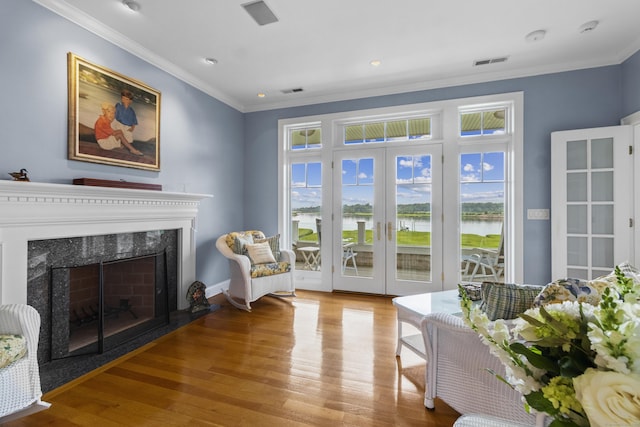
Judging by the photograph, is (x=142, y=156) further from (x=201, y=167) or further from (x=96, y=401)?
(x=96, y=401)

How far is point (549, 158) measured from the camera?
354cm

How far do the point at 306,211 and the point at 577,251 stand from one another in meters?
3.32

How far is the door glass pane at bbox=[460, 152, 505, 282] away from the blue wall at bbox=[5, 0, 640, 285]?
290 mm

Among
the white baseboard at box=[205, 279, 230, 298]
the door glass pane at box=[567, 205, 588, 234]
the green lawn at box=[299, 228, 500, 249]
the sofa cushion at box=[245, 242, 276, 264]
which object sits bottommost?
the white baseboard at box=[205, 279, 230, 298]

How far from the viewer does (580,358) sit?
18.6 inches

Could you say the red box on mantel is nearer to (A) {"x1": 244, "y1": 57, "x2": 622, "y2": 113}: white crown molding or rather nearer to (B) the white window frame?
(B) the white window frame

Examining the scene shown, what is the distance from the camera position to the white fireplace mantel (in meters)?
2.00

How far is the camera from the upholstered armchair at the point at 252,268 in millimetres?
3479

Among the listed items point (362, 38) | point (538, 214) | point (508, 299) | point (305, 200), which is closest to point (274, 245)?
point (305, 200)

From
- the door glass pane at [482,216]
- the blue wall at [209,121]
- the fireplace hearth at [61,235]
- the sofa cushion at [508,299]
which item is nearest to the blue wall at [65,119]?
the blue wall at [209,121]

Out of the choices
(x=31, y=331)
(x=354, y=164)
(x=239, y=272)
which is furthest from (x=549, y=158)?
(x=31, y=331)

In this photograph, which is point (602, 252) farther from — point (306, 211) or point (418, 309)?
point (306, 211)

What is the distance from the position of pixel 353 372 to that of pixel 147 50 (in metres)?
3.61

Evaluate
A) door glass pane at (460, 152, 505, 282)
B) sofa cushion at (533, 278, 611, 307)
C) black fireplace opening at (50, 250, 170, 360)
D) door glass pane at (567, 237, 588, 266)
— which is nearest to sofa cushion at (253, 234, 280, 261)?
black fireplace opening at (50, 250, 170, 360)
